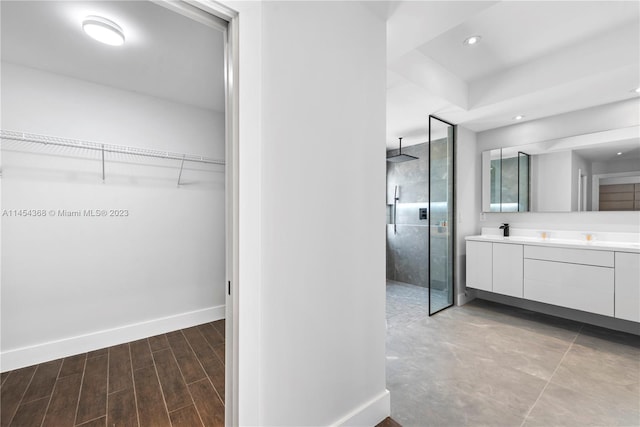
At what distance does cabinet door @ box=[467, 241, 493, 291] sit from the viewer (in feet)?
10.7

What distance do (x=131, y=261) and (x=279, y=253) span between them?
2.25m

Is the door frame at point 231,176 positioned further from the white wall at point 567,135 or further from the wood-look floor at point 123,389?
the white wall at point 567,135

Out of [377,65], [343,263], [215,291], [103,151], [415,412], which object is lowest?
[415,412]

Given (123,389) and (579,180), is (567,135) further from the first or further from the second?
(123,389)

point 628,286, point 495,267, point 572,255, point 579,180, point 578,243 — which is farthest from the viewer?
point 495,267

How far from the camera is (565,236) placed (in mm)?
3098

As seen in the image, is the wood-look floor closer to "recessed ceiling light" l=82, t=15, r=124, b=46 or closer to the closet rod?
the closet rod

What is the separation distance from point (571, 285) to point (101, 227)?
181 inches

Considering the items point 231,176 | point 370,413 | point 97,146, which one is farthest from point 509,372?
point 97,146

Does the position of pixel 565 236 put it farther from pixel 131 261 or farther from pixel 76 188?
pixel 76 188

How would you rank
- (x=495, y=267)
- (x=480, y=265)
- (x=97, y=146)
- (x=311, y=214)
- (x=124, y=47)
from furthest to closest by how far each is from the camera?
(x=480, y=265), (x=495, y=267), (x=97, y=146), (x=124, y=47), (x=311, y=214)

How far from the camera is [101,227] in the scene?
2555 mm

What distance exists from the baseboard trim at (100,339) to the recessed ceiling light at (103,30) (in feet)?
8.08

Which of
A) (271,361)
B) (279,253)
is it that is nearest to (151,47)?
(279,253)
